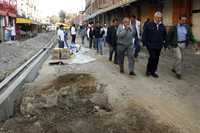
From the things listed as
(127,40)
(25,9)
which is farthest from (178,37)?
(25,9)

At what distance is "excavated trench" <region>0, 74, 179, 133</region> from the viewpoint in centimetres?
741

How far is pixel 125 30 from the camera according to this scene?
13406 millimetres

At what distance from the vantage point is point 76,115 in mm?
8297

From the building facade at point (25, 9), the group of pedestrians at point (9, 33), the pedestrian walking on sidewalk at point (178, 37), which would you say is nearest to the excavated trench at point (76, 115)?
the pedestrian walking on sidewalk at point (178, 37)

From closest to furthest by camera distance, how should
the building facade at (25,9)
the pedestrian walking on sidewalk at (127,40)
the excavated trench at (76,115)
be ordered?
the excavated trench at (76,115), the pedestrian walking on sidewalk at (127,40), the building facade at (25,9)

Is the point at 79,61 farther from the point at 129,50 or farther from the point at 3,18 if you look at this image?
the point at 3,18

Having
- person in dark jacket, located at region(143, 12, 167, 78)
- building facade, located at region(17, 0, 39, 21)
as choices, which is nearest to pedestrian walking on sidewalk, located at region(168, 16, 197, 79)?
person in dark jacket, located at region(143, 12, 167, 78)

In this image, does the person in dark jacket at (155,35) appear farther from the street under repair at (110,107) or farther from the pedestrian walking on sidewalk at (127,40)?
the street under repair at (110,107)

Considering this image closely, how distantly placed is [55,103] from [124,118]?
176cm

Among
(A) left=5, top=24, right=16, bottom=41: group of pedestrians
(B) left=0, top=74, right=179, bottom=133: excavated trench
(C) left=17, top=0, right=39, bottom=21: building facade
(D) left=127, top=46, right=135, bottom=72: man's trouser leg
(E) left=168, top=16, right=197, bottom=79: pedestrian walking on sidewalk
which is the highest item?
(C) left=17, top=0, right=39, bottom=21: building facade

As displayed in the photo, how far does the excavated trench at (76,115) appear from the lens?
7414mm

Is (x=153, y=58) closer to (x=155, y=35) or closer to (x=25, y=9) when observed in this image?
(x=155, y=35)

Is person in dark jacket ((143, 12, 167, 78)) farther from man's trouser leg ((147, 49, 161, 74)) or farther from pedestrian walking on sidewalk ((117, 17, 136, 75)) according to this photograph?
pedestrian walking on sidewalk ((117, 17, 136, 75))

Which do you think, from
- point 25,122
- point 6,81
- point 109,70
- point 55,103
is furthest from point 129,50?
point 25,122
